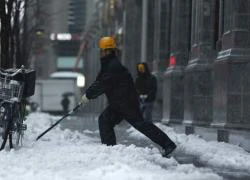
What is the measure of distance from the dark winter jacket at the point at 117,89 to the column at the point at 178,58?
33.7 feet

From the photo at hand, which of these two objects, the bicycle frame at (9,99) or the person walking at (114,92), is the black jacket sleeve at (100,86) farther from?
the bicycle frame at (9,99)

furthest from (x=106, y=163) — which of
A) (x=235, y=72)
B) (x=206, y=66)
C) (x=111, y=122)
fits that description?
(x=206, y=66)

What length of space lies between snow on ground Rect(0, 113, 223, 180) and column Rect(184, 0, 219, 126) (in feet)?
21.9

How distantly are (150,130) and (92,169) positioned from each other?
2.58 metres

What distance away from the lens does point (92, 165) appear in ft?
27.3

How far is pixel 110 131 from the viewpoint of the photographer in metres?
10.9

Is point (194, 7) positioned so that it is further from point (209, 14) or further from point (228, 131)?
point (228, 131)

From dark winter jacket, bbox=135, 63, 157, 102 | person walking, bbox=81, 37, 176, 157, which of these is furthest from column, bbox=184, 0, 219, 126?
person walking, bbox=81, 37, 176, 157

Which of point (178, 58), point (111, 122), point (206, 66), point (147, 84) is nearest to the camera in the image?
point (111, 122)

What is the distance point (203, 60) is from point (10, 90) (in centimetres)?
780

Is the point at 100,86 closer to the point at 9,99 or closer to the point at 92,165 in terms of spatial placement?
the point at 9,99

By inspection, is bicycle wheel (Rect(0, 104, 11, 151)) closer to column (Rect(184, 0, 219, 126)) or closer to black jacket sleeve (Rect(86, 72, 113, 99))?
black jacket sleeve (Rect(86, 72, 113, 99))

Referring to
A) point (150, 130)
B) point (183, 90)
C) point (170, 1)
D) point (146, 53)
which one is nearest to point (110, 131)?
point (150, 130)

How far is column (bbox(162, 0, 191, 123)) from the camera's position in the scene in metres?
21.1
